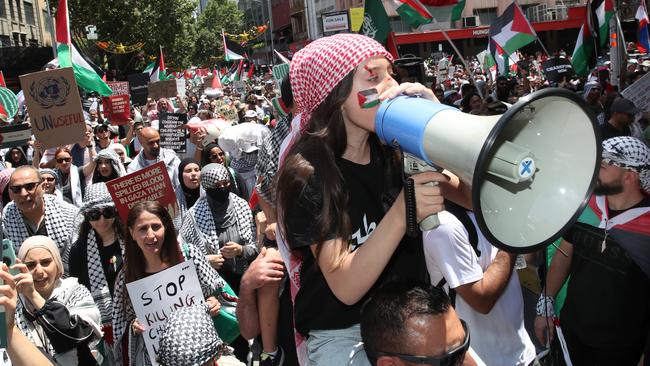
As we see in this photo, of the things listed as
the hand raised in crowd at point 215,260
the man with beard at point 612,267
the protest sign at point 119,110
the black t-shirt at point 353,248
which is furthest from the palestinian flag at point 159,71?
the black t-shirt at point 353,248

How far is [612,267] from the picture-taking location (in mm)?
3066

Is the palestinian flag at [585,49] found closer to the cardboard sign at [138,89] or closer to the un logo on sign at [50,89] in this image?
the un logo on sign at [50,89]

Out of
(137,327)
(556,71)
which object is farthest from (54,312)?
(556,71)

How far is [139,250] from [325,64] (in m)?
2.39

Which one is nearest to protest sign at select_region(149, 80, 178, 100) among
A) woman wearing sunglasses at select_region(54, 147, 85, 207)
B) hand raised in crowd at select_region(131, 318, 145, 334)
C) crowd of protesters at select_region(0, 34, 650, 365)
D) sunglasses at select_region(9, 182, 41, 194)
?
woman wearing sunglasses at select_region(54, 147, 85, 207)

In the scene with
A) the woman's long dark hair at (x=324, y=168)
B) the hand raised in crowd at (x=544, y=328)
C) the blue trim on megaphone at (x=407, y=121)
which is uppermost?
the blue trim on megaphone at (x=407, y=121)

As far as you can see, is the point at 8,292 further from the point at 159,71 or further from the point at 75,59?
the point at 159,71

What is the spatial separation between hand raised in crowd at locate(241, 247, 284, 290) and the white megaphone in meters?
0.92

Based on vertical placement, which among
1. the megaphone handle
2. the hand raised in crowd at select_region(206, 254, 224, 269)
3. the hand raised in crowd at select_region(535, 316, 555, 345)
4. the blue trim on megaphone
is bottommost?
the hand raised in crowd at select_region(535, 316, 555, 345)

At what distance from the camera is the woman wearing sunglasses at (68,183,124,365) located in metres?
4.30

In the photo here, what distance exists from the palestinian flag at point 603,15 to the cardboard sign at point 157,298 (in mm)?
8964

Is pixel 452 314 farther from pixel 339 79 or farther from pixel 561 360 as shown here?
pixel 561 360

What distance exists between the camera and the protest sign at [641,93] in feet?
22.9

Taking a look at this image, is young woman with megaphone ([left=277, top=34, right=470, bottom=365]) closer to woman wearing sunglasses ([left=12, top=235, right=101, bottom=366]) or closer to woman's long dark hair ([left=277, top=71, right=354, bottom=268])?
woman's long dark hair ([left=277, top=71, right=354, bottom=268])
